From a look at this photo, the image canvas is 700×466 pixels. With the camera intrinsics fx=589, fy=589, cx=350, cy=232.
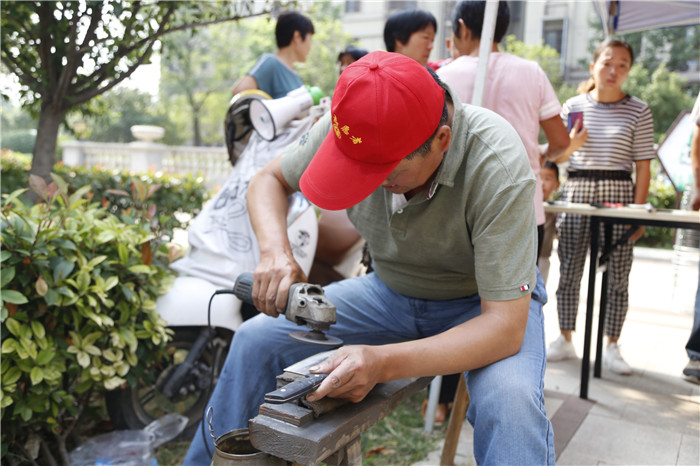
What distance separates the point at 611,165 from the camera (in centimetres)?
384

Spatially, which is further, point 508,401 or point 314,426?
point 508,401

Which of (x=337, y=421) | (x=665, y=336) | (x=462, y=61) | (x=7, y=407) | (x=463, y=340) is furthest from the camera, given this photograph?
(x=665, y=336)

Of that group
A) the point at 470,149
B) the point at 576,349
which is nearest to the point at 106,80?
the point at 470,149

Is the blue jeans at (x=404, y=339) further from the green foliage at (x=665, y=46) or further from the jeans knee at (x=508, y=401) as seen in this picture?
the green foliage at (x=665, y=46)

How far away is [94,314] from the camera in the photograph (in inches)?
87.7

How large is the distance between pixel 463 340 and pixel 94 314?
1449mm

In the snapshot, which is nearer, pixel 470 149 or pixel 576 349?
pixel 470 149

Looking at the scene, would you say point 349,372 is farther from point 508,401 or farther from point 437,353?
point 508,401

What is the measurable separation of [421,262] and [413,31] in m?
1.97

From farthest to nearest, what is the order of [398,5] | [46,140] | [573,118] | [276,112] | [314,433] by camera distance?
[398,5] < [46,140] < [573,118] < [276,112] < [314,433]

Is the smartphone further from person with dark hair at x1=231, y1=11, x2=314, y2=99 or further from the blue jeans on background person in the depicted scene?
person with dark hair at x1=231, y1=11, x2=314, y2=99

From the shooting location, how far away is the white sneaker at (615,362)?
382 cm

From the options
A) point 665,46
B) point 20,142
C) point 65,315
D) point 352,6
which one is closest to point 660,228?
point 65,315

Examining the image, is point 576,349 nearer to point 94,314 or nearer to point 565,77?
point 94,314
